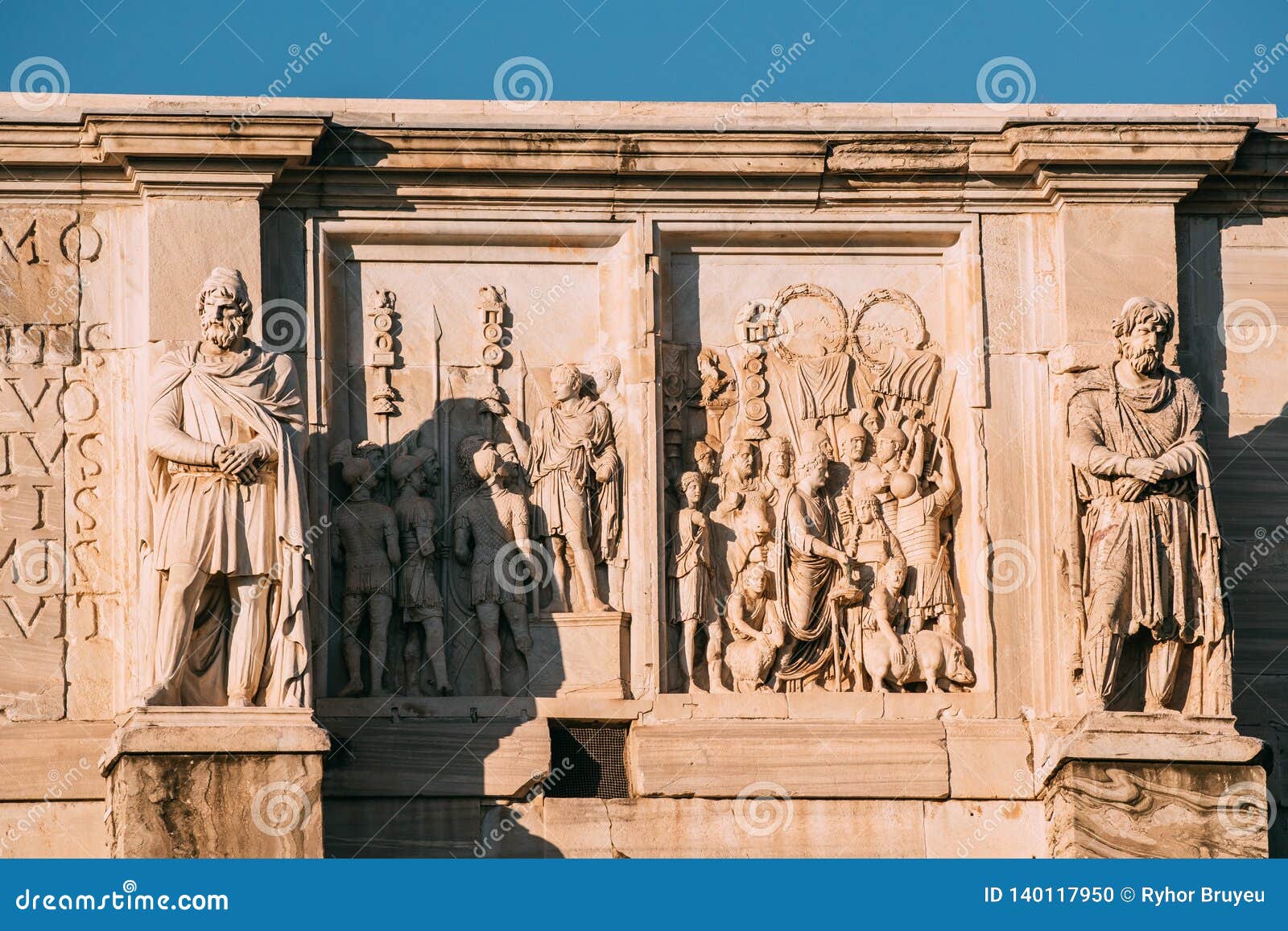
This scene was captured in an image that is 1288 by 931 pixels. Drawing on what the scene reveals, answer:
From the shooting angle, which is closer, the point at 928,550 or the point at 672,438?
the point at 928,550

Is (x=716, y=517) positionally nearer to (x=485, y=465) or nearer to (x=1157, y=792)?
(x=485, y=465)

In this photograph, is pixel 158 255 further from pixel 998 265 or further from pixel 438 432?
pixel 998 265

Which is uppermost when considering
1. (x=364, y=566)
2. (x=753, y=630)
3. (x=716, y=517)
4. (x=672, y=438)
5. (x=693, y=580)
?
(x=672, y=438)

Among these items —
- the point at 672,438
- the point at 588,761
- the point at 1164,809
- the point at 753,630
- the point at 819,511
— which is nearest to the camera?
the point at 1164,809

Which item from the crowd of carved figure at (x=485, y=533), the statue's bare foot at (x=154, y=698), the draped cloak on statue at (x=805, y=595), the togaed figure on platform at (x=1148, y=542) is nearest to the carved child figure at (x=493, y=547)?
the crowd of carved figure at (x=485, y=533)

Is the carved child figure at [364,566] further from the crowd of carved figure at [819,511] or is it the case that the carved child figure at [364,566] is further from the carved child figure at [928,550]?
the carved child figure at [928,550]

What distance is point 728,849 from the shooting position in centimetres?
2239

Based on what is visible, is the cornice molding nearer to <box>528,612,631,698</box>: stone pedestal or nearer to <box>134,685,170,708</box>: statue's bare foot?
<box>528,612,631,698</box>: stone pedestal

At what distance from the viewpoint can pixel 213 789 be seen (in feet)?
70.0

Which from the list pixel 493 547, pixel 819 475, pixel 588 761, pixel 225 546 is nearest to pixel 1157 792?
pixel 819 475

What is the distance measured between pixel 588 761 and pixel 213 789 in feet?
8.13

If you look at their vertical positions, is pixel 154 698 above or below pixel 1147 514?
below

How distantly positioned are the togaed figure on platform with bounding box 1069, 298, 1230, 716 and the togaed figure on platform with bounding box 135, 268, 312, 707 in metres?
4.64

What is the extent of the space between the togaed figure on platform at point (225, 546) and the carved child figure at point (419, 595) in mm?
921
